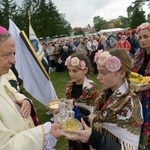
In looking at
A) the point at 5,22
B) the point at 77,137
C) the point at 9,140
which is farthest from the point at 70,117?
the point at 5,22

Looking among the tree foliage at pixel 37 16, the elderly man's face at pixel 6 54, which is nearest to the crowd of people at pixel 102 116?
the elderly man's face at pixel 6 54

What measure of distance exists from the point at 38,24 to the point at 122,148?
172 ft

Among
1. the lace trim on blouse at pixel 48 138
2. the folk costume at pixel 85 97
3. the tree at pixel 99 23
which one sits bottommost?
the folk costume at pixel 85 97

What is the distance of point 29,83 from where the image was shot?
5.58 metres

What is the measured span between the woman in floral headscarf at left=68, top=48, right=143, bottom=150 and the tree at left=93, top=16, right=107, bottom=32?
96610 millimetres

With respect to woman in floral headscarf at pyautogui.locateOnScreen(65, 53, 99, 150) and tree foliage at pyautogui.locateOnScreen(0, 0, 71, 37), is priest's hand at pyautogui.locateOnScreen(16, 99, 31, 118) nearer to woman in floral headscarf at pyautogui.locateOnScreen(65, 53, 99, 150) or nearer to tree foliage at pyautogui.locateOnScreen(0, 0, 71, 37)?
woman in floral headscarf at pyautogui.locateOnScreen(65, 53, 99, 150)

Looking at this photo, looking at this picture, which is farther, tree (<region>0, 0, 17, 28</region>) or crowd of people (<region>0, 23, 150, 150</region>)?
tree (<region>0, 0, 17, 28</region>)

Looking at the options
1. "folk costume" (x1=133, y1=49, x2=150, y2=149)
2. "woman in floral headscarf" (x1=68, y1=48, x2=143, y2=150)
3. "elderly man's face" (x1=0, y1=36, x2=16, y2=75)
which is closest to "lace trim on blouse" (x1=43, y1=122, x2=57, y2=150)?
"woman in floral headscarf" (x1=68, y1=48, x2=143, y2=150)

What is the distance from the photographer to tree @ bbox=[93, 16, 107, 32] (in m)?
99.1

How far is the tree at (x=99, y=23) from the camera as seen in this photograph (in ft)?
325

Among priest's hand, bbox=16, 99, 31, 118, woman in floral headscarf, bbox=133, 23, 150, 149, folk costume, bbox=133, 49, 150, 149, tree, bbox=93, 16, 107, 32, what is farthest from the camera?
tree, bbox=93, 16, 107, 32

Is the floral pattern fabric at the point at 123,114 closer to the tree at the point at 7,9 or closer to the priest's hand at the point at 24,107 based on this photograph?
the priest's hand at the point at 24,107

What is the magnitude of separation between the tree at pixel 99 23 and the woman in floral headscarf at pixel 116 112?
317 ft

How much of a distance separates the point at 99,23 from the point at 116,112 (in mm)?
105464
